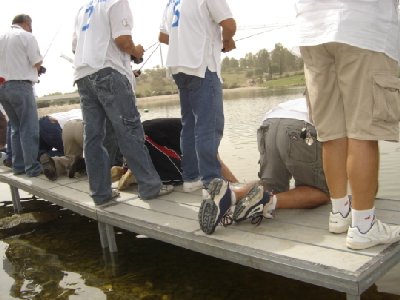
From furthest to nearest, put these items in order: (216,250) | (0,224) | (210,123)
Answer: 1. (0,224)
2. (210,123)
3. (216,250)

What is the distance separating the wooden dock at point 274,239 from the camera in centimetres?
209

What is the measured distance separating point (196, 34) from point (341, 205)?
1.69m

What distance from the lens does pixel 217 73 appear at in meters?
3.49

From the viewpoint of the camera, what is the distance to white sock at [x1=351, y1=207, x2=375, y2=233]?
2.22 m

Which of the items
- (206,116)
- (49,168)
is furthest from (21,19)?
(206,116)

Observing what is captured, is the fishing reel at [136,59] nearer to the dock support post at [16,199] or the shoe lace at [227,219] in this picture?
the shoe lace at [227,219]

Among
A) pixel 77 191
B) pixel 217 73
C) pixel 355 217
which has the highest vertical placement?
pixel 217 73

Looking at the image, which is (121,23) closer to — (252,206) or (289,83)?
(252,206)

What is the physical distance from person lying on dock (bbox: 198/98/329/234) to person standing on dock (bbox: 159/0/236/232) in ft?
1.47

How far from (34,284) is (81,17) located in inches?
86.8

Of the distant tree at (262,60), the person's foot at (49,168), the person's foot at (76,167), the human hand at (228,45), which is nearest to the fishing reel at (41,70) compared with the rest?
the person's foot at (49,168)

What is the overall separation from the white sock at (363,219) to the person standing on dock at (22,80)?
4.32m

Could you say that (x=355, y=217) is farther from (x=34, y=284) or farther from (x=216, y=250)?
(x=34, y=284)

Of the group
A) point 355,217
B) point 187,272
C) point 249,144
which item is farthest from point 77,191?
point 249,144
